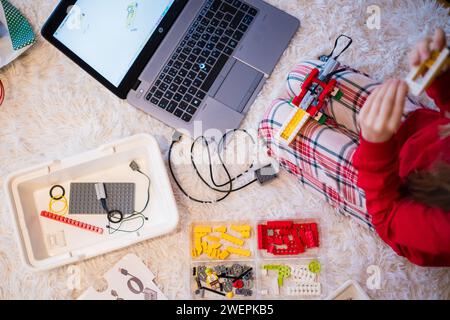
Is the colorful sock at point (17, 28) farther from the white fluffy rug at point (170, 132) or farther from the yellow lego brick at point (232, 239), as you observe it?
the yellow lego brick at point (232, 239)

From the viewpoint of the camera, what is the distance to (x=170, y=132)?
4.09 feet

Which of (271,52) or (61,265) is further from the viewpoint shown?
(271,52)

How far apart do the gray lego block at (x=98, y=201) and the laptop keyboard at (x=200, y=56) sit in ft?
0.79

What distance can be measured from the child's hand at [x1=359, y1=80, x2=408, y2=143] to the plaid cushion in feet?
0.81

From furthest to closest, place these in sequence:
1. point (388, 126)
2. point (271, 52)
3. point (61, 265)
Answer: point (271, 52)
point (61, 265)
point (388, 126)

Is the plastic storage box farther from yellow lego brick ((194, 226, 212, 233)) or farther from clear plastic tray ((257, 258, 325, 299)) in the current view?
clear plastic tray ((257, 258, 325, 299))

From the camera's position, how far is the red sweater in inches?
33.3

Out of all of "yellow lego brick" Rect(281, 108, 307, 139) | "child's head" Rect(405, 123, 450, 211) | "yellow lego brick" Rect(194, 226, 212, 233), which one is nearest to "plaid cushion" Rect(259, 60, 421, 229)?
"yellow lego brick" Rect(281, 108, 307, 139)

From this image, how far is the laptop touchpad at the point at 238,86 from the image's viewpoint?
1206 millimetres

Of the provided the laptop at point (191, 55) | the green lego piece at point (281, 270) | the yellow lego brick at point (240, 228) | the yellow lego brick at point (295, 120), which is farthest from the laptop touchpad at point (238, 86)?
the green lego piece at point (281, 270)

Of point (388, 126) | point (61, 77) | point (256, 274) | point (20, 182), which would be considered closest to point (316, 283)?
point (256, 274)

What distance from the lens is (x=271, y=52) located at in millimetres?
1232
